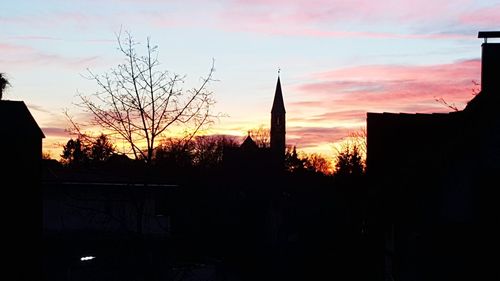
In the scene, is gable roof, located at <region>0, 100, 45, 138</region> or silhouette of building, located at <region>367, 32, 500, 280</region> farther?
gable roof, located at <region>0, 100, 45, 138</region>

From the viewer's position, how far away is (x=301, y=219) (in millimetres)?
46844

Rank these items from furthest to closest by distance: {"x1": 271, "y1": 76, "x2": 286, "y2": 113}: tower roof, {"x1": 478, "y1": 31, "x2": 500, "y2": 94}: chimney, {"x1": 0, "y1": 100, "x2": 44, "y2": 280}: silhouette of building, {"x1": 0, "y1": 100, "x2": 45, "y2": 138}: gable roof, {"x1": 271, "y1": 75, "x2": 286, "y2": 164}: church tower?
{"x1": 271, "y1": 76, "x2": 286, "y2": 113}: tower roof → {"x1": 271, "y1": 75, "x2": 286, "y2": 164}: church tower → {"x1": 0, "y1": 100, "x2": 45, "y2": 138}: gable roof → {"x1": 0, "y1": 100, "x2": 44, "y2": 280}: silhouette of building → {"x1": 478, "y1": 31, "x2": 500, "y2": 94}: chimney

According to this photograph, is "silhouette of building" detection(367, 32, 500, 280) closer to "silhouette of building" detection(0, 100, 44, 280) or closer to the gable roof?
"silhouette of building" detection(0, 100, 44, 280)

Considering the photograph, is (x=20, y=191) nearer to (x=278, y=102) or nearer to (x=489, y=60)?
(x=489, y=60)

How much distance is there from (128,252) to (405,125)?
18.3 metres

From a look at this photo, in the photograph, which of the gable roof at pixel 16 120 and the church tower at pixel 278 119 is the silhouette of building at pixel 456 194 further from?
the church tower at pixel 278 119

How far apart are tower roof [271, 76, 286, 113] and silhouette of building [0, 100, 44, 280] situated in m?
119

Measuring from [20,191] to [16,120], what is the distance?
2378 millimetres

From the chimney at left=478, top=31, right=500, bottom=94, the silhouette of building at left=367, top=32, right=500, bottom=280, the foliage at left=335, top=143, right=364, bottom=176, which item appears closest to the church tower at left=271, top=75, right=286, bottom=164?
the foliage at left=335, top=143, right=364, bottom=176

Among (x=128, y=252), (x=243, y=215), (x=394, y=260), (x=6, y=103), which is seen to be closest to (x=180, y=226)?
(x=243, y=215)

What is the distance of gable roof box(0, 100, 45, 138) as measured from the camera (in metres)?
23.0

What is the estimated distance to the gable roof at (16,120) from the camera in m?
23.0

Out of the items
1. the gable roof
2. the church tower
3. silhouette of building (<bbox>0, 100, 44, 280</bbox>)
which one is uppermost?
the church tower

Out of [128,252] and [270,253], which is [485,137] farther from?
[270,253]
